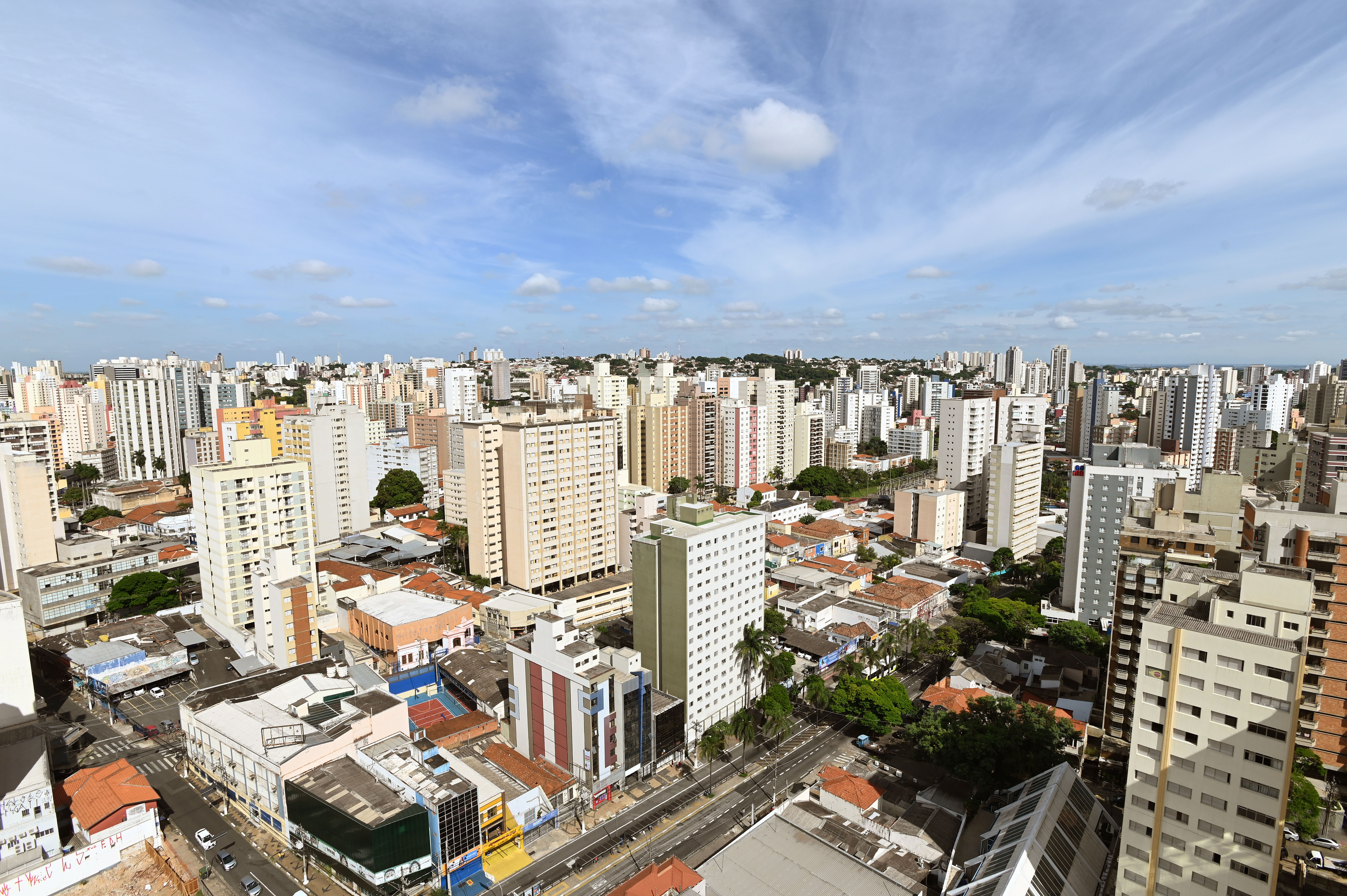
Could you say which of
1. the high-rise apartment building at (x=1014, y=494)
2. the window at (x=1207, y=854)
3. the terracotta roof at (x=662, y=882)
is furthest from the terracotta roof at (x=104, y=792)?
the high-rise apartment building at (x=1014, y=494)

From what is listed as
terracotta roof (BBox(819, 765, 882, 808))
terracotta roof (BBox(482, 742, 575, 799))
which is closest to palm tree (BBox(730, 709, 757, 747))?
terracotta roof (BBox(819, 765, 882, 808))

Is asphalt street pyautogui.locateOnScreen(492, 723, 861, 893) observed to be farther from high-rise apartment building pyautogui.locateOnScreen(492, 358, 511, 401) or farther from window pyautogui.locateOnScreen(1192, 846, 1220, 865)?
high-rise apartment building pyautogui.locateOnScreen(492, 358, 511, 401)

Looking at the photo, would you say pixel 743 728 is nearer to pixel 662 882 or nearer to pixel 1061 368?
pixel 662 882

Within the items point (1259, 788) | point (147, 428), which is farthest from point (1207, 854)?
point (147, 428)

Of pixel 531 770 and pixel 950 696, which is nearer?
pixel 531 770

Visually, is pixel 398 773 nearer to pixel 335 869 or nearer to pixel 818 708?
pixel 335 869
